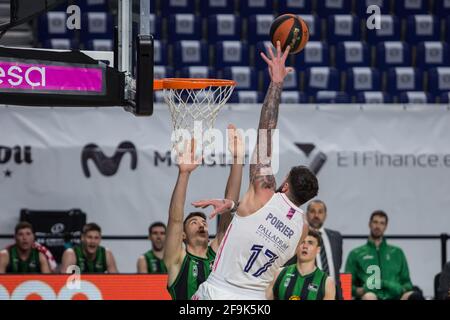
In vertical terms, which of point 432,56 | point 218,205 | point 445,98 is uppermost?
point 432,56

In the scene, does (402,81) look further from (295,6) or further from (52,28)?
(52,28)

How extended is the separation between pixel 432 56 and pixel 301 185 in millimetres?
7064

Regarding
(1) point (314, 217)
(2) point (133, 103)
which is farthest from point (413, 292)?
(2) point (133, 103)

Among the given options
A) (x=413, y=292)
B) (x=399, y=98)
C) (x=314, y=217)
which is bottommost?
(x=413, y=292)

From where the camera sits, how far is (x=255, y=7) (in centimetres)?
1359

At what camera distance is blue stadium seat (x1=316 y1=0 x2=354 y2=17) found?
13.6 m

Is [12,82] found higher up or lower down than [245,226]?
higher up

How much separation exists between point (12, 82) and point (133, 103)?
689 millimetres

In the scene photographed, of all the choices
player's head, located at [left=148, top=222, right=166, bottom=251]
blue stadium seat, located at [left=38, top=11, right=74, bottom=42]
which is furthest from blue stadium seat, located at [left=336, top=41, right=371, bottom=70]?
player's head, located at [left=148, top=222, right=166, bottom=251]

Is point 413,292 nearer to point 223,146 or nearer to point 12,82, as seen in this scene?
point 223,146

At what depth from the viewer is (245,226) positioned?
6684 millimetres

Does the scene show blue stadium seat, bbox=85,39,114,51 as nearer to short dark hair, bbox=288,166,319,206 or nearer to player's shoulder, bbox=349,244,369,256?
player's shoulder, bbox=349,244,369,256

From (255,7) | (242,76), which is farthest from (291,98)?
(255,7)
